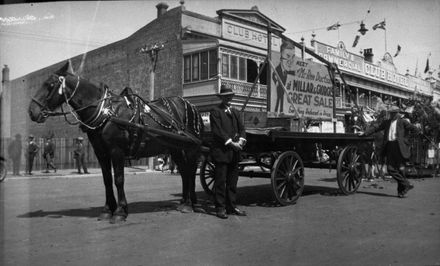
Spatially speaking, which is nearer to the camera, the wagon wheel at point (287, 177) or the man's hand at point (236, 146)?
the man's hand at point (236, 146)

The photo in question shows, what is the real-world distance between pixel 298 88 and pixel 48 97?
4.76m

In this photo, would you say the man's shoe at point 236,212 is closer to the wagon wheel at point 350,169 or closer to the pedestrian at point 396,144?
the wagon wheel at point 350,169

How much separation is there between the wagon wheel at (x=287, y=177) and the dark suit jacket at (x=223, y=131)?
100 centimetres

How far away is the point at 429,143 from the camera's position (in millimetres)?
13352

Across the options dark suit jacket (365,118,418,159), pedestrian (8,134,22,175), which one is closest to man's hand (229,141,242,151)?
dark suit jacket (365,118,418,159)

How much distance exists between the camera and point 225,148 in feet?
19.7

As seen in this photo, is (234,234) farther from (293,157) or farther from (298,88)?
(298,88)

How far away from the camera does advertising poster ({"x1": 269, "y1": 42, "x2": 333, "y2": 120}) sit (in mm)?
7520

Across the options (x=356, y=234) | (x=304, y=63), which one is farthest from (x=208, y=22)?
(x=356, y=234)

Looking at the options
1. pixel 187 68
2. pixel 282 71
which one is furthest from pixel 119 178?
pixel 187 68

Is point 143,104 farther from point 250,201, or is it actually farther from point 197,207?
point 250,201

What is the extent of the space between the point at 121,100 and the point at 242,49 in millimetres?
17509

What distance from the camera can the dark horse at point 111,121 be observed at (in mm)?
5434

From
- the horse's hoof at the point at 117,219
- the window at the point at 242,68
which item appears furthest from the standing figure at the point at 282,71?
the window at the point at 242,68
